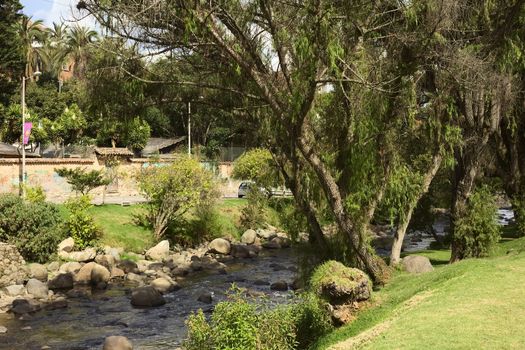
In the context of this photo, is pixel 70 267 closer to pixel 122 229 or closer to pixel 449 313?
pixel 122 229

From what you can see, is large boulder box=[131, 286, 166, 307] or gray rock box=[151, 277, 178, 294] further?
gray rock box=[151, 277, 178, 294]

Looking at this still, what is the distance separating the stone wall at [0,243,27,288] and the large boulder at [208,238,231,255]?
36.0ft

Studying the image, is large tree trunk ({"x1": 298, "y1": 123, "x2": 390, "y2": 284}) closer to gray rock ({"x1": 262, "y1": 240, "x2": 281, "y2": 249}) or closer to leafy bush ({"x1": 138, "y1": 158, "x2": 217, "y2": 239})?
leafy bush ({"x1": 138, "y1": 158, "x2": 217, "y2": 239})

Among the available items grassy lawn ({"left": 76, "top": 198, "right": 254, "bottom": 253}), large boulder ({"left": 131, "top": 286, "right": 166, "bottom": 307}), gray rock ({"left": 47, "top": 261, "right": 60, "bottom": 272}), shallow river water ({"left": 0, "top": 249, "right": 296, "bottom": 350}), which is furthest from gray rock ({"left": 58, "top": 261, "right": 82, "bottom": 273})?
large boulder ({"left": 131, "top": 286, "right": 166, "bottom": 307})

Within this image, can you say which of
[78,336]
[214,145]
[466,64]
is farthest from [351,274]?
[214,145]

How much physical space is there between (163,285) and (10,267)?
6271 millimetres

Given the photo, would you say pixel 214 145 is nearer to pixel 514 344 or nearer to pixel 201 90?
pixel 201 90

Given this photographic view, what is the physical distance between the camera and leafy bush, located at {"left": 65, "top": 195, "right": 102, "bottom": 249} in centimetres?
2795

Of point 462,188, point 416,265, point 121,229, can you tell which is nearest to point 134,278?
point 121,229

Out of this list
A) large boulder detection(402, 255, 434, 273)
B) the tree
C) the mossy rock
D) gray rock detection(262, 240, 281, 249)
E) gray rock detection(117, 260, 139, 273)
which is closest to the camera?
the mossy rock

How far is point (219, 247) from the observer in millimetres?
32156

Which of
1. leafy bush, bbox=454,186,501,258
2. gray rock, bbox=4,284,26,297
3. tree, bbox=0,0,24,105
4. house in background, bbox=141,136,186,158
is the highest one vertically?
tree, bbox=0,0,24,105

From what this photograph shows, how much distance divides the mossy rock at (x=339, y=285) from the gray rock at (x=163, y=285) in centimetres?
1197

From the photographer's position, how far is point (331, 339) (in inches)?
475
